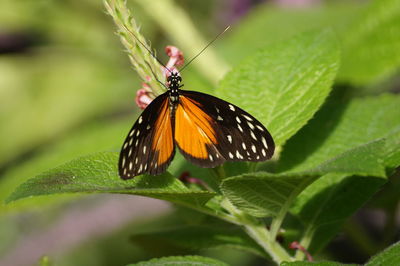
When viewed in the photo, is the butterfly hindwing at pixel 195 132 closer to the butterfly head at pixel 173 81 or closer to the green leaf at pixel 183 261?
the butterfly head at pixel 173 81

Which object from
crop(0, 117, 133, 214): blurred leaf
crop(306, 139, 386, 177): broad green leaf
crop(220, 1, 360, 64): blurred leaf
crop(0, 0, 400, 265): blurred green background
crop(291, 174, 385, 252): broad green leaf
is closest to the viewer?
crop(306, 139, 386, 177): broad green leaf

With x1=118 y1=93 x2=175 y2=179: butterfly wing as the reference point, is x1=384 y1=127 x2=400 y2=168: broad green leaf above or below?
below

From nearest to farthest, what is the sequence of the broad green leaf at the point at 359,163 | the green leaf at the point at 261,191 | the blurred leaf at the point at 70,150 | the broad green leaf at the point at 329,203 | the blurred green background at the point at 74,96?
the broad green leaf at the point at 359,163, the green leaf at the point at 261,191, the broad green leaf at the point at 329,203, the blurred leaf at the point at 70,150, the blurred green background at the point at 74,96

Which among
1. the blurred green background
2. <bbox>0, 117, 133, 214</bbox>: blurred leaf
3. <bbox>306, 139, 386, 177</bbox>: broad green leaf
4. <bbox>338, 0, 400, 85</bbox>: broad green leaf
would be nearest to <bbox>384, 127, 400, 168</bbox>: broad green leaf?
<bbox>306, 139, 386, 177</bbox>: broad green leaf

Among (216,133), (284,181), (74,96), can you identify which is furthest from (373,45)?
(74,96)

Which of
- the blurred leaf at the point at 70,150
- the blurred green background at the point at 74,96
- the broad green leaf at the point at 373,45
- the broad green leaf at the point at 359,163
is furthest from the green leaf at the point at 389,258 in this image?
the blurred green background at the point at 74,96

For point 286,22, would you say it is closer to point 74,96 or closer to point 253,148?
point 74,96

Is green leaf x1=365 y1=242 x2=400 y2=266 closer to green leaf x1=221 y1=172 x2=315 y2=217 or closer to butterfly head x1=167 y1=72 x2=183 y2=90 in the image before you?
green leaf x1=221 y1=172 x2=315 y2=217
